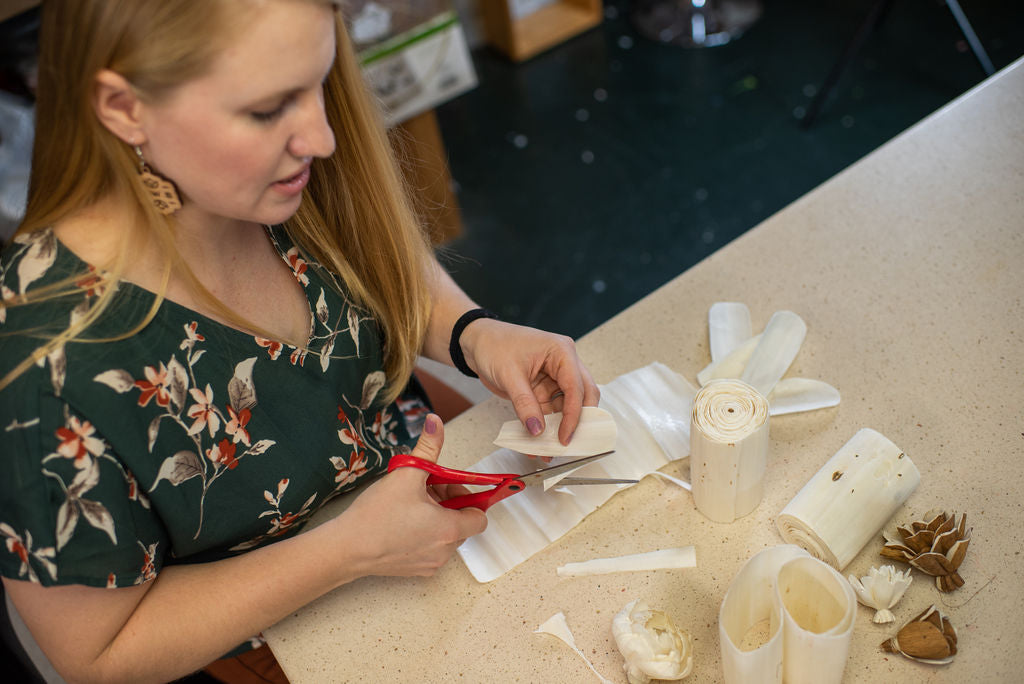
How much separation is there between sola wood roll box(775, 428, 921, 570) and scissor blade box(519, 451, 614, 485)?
211 mm

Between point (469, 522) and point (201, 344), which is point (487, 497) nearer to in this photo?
point (469, 522)

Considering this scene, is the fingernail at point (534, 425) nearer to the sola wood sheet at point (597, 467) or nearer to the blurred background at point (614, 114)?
the sola wood sheet at point (597, 467)

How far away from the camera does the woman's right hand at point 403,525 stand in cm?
91

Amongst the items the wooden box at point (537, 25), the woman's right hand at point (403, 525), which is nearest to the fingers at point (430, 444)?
the woman's right hand at point (403, 525)

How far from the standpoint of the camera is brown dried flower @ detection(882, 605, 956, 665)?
83 cm

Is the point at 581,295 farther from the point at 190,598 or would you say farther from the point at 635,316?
the point at 190,598

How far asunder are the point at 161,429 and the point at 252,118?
329 millimetres

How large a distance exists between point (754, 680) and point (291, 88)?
655mm

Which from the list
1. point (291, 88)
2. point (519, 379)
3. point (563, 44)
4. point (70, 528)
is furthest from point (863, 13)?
point (70, 528)

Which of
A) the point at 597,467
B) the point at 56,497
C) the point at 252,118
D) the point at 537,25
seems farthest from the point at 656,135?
the point at 56,497

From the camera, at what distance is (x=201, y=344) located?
0.93 metres

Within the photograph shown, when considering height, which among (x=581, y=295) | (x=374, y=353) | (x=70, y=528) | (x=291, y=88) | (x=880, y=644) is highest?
(x=291, y=88)

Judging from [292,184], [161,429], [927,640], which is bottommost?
[927,640]

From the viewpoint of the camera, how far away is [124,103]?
767 millimetres
